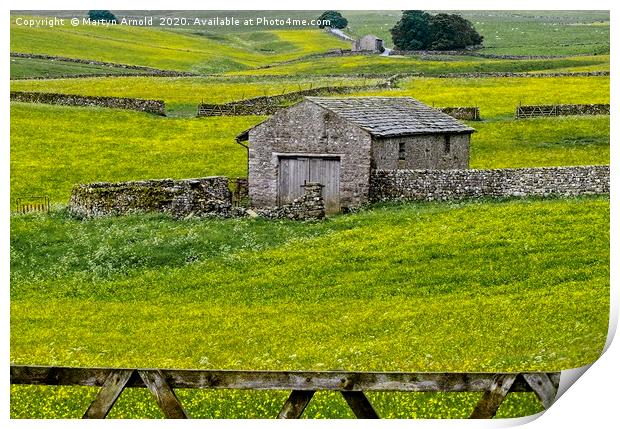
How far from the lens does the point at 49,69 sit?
15852mm

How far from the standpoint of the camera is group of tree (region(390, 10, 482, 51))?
1554cm

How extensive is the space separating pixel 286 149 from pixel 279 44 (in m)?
3.80

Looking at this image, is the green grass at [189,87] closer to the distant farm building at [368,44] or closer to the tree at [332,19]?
the distant farm building at [368,44]

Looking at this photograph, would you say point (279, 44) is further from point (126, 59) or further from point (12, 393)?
point (12, 393)

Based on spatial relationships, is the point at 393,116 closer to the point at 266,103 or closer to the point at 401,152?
the point at 401,152

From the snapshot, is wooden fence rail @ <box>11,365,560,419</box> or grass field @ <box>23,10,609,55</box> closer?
wooden fence rail @ <box>11,365,560,419</box>

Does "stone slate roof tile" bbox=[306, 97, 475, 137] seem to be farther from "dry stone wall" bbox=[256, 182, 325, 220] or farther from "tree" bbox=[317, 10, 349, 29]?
"tree" bbox=[317, 10, 349, 29]

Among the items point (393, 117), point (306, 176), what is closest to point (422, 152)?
point (393, 117)

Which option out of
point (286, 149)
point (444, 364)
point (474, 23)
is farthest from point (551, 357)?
point (286, 149)

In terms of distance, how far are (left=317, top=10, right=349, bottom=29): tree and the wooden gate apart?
4056mm

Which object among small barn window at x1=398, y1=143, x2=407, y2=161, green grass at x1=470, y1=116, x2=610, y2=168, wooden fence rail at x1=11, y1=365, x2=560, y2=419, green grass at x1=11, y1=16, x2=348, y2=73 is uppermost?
green grass at x1=11, y1=16, x2=348, y2=73

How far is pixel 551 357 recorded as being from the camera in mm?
14414

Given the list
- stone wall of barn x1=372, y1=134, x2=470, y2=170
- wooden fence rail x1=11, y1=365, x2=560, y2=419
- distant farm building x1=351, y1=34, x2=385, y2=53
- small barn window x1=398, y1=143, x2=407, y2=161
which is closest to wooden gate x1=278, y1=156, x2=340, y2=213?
stone wall of barn x1=372, y1=134, x2=470, y2=170

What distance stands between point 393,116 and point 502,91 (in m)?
2.06
